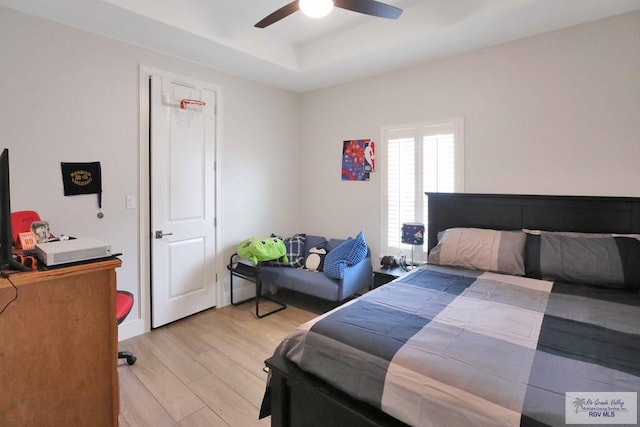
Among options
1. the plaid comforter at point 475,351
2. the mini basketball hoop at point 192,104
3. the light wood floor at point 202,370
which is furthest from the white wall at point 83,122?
the plaid comforter at point 475,351

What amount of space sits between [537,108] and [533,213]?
0.85 metres

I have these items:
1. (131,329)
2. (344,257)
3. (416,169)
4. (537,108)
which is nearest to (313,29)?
(416,169)

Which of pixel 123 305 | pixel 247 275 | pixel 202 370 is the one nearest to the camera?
pixel 123 305

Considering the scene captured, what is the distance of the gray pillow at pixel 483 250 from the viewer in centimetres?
240

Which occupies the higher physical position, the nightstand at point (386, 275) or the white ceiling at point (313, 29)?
the white ceiling at point (313, 29)

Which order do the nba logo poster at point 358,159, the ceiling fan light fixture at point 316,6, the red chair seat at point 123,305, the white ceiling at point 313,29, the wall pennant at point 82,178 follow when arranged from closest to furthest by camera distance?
the ceiling fan light fixture at point 316,6
the red chair seat at point 123,305
the white ceiling at point 313,29
the wall pennant at point 82,178
the nba logo poster at point 358,159

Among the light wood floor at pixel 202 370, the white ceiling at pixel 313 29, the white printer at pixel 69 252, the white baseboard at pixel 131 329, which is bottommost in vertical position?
the light wood floor at pixel 202 370

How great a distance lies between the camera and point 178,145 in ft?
Result: 10.4

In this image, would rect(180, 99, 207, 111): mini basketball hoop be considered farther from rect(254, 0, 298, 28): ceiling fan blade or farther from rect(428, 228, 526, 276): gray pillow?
rect(428, 228, 526, 276): gray pillow

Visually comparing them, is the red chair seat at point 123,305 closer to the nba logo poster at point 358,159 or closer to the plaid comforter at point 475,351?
the plaid comforter at point 475,351

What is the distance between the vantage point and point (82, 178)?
2.60m

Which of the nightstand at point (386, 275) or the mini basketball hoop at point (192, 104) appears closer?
the nightstand at point (386, 275)

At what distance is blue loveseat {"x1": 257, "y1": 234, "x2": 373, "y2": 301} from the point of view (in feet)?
10.4

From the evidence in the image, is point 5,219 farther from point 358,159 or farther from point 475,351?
point 358,159
